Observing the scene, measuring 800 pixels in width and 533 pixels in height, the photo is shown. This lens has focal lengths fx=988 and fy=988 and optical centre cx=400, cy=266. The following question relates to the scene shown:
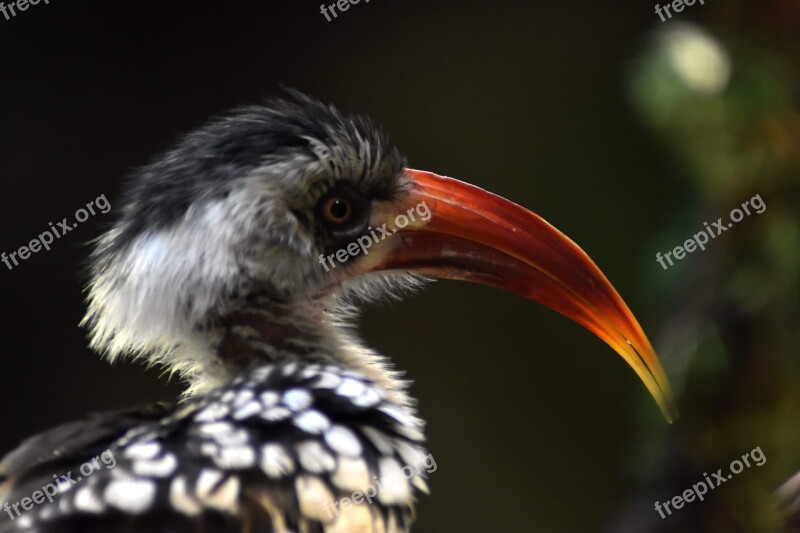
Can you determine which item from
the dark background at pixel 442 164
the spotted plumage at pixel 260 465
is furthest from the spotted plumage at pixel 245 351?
the dark background at pixel 442 164

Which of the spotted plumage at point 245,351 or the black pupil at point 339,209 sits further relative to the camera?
the black pupil at point 339,209

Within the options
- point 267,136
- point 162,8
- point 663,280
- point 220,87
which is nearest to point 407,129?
point 220,87

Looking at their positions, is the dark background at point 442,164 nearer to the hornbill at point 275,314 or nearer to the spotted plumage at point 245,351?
the hornbill at point 275,314

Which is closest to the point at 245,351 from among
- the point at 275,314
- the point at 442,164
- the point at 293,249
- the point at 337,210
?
the point at 275,314

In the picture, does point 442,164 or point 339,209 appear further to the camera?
point 442,164

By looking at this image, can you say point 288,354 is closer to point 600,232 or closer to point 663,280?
point 663,280

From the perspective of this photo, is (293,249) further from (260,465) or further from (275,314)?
(260,465)
